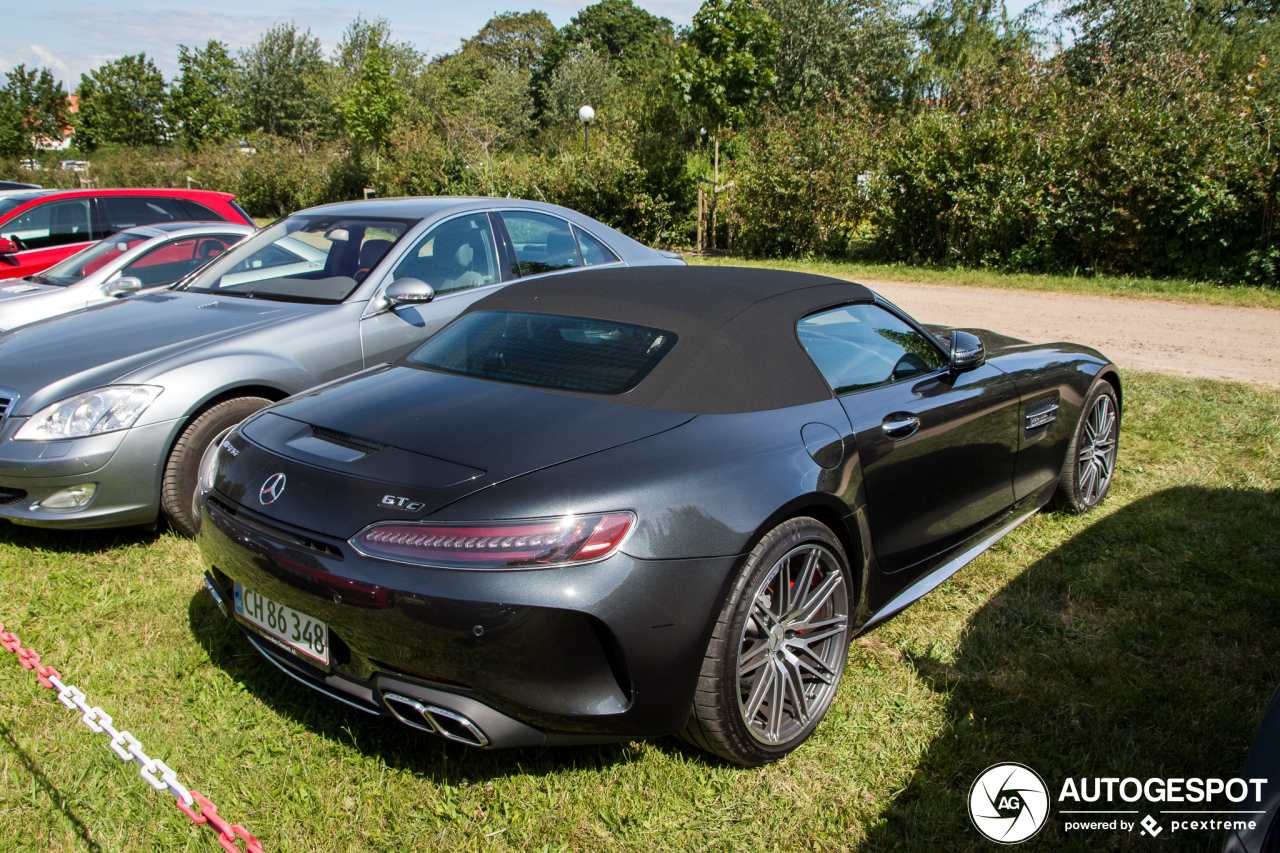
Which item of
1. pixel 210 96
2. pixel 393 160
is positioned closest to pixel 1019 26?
pixel 393 160

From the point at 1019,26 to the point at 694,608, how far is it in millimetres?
50303

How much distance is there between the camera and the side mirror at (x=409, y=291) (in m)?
4.37

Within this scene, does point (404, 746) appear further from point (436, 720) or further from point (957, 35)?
point (957, 35)

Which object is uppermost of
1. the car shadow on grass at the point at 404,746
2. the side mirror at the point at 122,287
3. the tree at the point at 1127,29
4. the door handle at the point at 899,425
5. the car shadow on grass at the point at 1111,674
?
the tree at the point at 1127,29

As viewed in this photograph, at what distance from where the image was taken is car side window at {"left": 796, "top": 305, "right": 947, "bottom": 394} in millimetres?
3012

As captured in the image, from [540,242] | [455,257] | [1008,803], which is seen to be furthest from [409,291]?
[1008,803]

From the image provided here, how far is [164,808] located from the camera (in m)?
2.34

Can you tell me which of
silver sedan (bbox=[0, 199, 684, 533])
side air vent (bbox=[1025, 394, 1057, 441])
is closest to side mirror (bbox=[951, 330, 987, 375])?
side air vent (bbox=[1025, 394, 1057, 441])

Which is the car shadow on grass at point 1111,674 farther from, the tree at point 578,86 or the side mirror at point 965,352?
the tree at point 578,86

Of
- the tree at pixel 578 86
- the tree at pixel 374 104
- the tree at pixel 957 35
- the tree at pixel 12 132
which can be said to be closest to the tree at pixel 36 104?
the tree at pixel 12 132

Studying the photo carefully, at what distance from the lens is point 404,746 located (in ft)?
8.66

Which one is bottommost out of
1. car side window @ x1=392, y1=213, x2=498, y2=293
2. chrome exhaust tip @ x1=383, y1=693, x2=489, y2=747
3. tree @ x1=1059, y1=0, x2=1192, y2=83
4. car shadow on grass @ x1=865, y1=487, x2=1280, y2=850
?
car shadow on grass @ x1=865, y1=487, x2=1280, y2=850

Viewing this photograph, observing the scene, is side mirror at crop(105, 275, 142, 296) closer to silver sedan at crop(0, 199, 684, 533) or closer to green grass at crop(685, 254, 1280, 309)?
silver sedan at crop(0, 199, 684, 533)

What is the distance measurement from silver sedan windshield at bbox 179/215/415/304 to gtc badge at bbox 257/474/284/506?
2369mm
